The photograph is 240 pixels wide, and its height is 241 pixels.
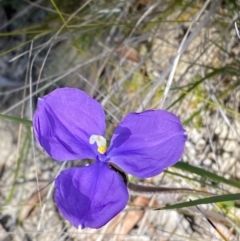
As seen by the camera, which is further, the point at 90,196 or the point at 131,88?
the point at 131,88

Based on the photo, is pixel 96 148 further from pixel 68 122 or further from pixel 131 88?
pixel 131 88

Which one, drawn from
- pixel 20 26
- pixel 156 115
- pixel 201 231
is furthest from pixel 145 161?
pixel 20 26

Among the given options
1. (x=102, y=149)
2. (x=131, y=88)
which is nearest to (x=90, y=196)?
(x=102, y=149)

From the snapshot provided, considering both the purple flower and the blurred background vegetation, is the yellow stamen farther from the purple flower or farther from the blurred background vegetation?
the blurred background vegetation

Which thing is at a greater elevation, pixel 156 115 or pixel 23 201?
pixel 156 115

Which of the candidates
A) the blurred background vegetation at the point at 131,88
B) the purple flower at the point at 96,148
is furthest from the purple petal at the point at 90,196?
the blurred background vegetation at the point at 131,88

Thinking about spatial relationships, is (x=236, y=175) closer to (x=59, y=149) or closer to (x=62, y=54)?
(x=62, y=54)

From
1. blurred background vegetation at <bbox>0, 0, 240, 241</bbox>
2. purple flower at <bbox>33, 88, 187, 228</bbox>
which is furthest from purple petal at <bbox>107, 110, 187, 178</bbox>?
blurred background vegetation at <bbox>0, 0, 240, 241</bbox>
